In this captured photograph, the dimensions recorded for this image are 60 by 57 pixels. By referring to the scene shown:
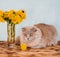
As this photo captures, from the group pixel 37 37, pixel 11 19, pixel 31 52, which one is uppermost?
pixel 11 19

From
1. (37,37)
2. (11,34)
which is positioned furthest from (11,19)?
(37,37)

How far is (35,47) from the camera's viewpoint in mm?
1696

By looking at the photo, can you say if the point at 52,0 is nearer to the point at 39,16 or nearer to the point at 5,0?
the point at 39,16

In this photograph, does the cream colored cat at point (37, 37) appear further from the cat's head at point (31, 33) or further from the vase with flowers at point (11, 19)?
the vase with flowers at point (11, 19)

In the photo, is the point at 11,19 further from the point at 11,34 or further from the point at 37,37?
the point at 37,37

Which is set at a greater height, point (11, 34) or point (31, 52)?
point (11, 34)

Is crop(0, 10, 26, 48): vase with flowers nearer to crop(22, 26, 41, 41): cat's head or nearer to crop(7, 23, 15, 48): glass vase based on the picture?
crop(7, 23, 15, 48): glass vase

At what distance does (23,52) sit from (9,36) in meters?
0.24

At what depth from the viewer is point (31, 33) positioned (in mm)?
1703

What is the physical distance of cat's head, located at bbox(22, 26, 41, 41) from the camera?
1685 millimetres

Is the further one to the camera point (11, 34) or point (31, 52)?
point (11, 34)

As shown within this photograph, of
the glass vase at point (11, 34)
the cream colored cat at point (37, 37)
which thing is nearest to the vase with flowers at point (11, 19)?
the glass vase at point (11, 34)

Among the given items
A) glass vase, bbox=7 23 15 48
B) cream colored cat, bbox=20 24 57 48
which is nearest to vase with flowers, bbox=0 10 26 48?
glass vase, bbox=7 23 15 48

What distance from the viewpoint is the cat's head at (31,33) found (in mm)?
1685
